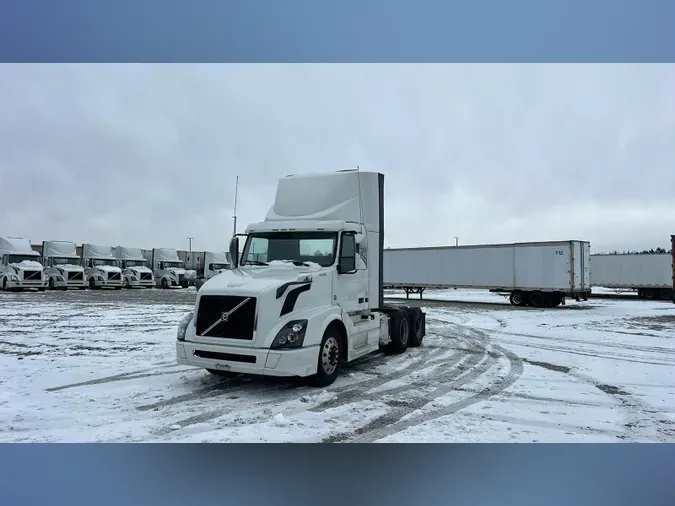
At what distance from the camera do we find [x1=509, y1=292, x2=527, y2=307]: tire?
Result: 27.3 metres

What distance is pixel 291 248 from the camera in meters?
8.70

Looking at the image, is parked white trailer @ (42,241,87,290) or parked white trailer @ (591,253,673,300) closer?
parked white trailer @ (591,253,673,300)

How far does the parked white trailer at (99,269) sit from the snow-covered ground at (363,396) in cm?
2919

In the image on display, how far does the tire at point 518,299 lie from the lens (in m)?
27.3

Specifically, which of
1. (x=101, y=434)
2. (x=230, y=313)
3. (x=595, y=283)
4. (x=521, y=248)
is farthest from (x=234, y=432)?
(x=595, y=283)

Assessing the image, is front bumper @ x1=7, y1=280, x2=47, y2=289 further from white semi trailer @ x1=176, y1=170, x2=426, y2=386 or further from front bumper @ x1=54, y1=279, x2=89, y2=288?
white semi trailer @ x1=176, y1=170, x2=426, y2=386

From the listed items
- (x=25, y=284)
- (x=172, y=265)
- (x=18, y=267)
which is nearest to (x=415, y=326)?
(x=25, y=284)

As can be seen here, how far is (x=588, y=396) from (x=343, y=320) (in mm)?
4171

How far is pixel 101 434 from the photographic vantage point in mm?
5367

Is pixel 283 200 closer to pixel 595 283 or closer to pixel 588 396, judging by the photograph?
pixel 588 396

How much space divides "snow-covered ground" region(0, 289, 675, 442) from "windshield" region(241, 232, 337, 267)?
224 centimetres

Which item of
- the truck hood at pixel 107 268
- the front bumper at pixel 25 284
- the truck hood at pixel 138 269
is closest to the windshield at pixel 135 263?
the truck hood at pixel 138 269

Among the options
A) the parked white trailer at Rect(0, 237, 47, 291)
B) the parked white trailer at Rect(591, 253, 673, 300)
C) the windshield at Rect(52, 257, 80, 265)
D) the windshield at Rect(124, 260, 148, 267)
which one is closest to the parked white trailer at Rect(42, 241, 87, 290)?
the windshield at Rect(52, 257, 80, 265)

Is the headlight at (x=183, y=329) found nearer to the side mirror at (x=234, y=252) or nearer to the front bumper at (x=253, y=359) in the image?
the front bumper at (x=253, y=359)
